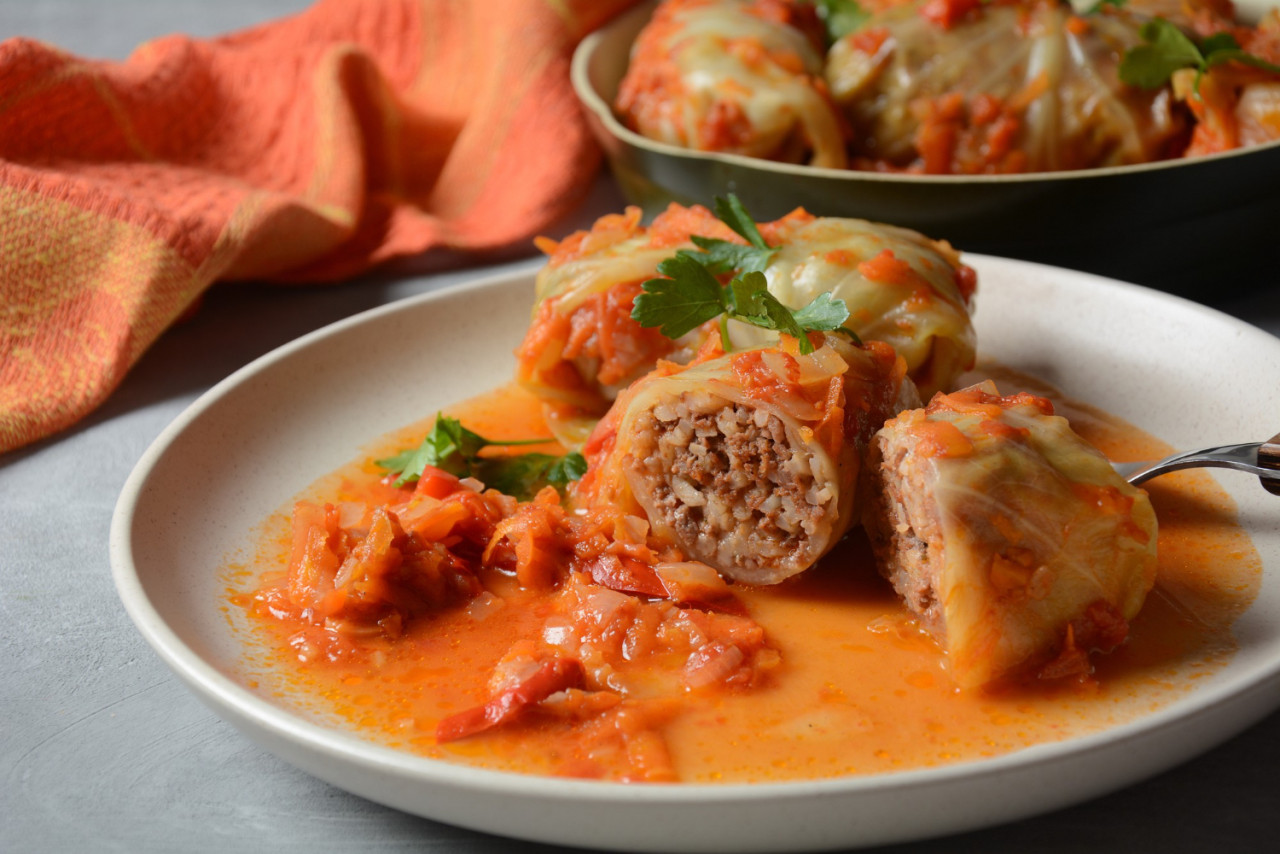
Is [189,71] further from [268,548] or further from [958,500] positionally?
[958,500]

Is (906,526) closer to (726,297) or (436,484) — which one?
(726,297)

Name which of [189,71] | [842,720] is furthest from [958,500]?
[189,71]

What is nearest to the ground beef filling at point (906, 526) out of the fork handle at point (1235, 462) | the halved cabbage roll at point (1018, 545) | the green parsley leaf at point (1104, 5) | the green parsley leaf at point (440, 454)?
the halved cabbage roll at point (1018, 545)

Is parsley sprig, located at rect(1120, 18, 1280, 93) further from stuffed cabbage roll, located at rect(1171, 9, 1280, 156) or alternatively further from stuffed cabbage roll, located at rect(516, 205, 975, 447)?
stuffed cabbage roll, located at rect(516, 205, 975, 447)

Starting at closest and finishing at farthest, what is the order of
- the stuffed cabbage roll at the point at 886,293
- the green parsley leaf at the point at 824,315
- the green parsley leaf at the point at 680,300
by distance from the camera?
the green parsley leaf at the point at 824,315 → the green parsley leaf at the point at 680,300 → the stuffed cabbage roll at the point at 886,293

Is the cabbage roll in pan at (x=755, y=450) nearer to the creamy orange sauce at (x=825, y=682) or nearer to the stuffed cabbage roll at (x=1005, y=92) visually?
the creamy orange sauce at (x=825, y=682)

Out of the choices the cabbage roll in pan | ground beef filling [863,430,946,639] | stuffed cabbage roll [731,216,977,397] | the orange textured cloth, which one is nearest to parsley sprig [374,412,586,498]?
the cabbage roll in pan
